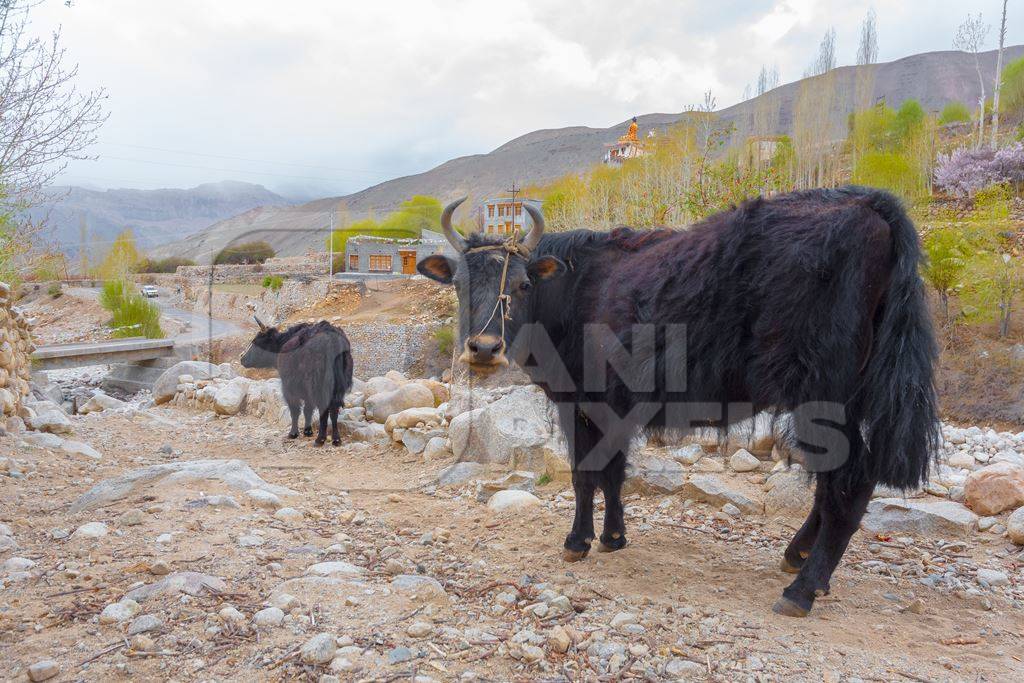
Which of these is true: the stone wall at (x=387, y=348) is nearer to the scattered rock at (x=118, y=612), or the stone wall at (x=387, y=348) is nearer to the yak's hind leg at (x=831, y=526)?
the scattered rock at (x=118, y=612)

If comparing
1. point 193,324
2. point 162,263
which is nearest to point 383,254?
point 193,324

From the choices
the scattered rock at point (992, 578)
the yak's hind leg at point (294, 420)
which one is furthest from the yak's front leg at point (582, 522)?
the yak's hind leg at point (294, 420)

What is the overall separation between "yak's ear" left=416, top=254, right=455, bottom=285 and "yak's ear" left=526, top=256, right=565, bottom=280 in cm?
55

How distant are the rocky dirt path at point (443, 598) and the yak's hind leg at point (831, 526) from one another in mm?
101

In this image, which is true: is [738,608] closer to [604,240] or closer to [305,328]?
[604,240]

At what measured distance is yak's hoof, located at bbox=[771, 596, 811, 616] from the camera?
308cm

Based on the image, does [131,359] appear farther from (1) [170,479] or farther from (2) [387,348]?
(1) [170,479]

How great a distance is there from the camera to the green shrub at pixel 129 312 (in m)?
19.8

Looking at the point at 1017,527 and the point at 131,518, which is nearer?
the point at 1017,527

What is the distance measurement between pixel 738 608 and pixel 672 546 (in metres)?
0.91

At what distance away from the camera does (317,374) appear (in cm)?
841

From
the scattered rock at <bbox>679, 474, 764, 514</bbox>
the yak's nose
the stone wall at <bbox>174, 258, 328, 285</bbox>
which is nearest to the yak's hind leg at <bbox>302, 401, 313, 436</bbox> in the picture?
the stone wall at <bbox>174, 258, 328, 285</bbox>

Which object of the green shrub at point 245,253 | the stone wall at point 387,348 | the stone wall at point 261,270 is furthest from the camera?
the stone wall at point 387,348

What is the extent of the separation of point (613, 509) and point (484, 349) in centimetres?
132
